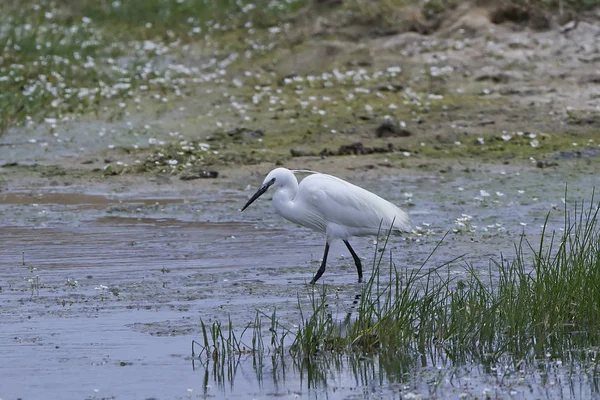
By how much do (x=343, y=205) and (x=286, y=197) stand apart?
0.43m

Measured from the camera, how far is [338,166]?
12.8m

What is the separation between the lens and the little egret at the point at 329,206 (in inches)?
352

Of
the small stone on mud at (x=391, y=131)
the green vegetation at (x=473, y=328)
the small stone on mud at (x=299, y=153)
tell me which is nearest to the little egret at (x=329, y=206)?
the green vegetation at (x=473, y=328)

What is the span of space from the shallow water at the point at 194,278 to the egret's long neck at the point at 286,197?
1.55ft

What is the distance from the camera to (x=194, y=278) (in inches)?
346

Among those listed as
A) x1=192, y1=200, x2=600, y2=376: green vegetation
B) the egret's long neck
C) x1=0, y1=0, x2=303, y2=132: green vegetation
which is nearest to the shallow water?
x1=192, y1=200, x2=600, y2=376: green vegetation

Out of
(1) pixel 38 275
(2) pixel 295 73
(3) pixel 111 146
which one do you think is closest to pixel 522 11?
(2) pixel 295 73

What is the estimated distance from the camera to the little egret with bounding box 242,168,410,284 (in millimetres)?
8945

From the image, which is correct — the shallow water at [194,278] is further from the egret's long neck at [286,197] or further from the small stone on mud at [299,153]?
the small stone on mud at [299,153]

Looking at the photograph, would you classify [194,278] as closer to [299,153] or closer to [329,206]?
[329,206]

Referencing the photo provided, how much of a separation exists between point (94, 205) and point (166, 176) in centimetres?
125

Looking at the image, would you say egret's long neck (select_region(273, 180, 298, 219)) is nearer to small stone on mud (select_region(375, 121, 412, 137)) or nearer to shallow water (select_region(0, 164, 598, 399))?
shallow water (select_region(0, 164, 598, 399))

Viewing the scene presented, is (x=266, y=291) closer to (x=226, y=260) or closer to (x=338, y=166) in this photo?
(x=226, y=260)

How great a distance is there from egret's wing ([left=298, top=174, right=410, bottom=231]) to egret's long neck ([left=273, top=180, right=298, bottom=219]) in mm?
60
